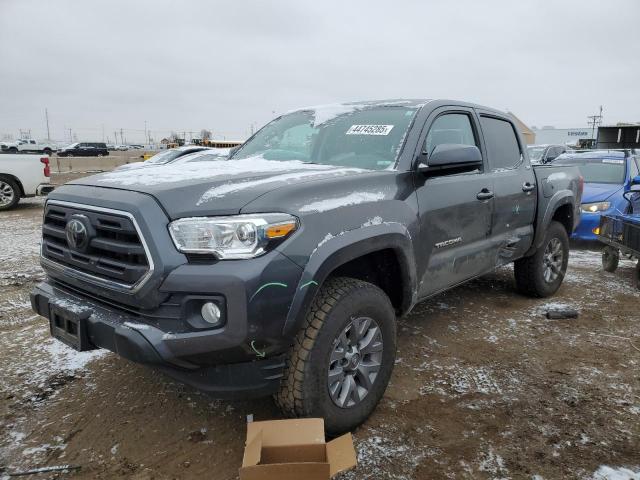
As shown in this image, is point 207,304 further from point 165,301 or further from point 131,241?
point 131,241

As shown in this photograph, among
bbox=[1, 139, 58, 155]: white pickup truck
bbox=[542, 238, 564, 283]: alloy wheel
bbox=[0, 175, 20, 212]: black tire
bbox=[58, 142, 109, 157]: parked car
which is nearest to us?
bbox=[542, 238, 564, 283]: alloy wheel

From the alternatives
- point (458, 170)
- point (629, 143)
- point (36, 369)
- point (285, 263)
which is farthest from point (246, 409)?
point (629, 143)

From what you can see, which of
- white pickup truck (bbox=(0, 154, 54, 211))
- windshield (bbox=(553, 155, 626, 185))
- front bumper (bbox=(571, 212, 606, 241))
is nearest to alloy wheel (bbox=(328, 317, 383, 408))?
front bumper (bbox=(571, 212, 606, 241))

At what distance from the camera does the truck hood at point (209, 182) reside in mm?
2229

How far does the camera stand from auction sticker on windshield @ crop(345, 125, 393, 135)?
3326 mm

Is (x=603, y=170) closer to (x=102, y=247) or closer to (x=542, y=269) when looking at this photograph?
(x=542, y=269)

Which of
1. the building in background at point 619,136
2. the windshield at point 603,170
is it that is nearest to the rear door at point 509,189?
the windshield at point 603,170

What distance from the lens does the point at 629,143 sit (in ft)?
66.9

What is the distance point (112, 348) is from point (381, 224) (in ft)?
4.88

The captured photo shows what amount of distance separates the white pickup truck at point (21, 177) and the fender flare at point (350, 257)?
10.6 meters

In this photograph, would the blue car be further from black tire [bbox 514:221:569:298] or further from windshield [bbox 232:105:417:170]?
windshield [bbox 232:105:417:170]

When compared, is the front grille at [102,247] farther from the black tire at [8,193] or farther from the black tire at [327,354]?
the black tire at [8,193]

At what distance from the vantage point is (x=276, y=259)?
2.14m

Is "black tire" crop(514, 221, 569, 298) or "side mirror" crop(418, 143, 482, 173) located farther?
"black tire" crop(514, 221, 569, 298)
